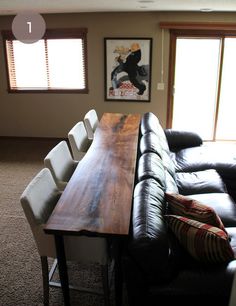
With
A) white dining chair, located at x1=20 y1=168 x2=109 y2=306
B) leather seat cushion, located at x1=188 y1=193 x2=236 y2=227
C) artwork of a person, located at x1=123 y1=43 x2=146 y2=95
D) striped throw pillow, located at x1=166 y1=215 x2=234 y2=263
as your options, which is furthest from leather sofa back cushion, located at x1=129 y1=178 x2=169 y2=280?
artwork of a person, located at x1=123 y1=43 x2=146 y2=95

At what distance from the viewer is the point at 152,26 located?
5.09 m

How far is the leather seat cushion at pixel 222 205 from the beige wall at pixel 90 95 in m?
3.01

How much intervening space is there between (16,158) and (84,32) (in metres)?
2.38

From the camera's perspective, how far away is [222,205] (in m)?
2.55

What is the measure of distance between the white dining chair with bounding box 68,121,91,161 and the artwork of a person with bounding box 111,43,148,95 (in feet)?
6.35

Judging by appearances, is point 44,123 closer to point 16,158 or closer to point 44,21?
point 16,158

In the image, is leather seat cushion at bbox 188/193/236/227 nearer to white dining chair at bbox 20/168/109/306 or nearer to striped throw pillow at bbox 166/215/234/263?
striped throw pillow at bbox 166/215/234/263

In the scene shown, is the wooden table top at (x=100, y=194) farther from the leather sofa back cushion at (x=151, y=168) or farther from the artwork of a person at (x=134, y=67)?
the artwork of a person at (x=134, y=67)

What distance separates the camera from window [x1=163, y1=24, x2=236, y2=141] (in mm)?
5172

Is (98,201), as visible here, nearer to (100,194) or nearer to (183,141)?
(100,194)

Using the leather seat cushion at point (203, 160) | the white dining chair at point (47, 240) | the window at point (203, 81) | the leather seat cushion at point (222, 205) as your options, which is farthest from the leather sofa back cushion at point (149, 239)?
the window at point (203, 81)

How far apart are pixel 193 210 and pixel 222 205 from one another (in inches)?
30.2

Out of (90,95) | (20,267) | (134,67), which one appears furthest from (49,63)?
(20,267)

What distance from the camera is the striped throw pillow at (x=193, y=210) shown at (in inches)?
73.0
